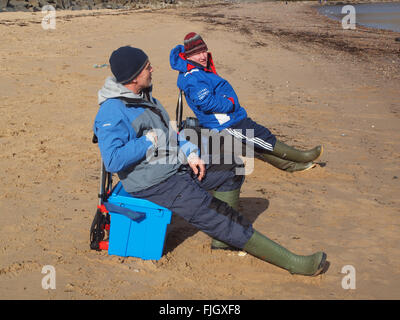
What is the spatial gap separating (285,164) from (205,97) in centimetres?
162

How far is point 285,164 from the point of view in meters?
6.48

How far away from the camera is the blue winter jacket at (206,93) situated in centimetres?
548

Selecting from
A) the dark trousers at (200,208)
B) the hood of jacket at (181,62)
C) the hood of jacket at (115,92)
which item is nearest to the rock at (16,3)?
the hood of jacket at (181,62)

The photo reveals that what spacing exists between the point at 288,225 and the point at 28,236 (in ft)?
7.93

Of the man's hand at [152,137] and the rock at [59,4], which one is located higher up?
the rock at [59,4]

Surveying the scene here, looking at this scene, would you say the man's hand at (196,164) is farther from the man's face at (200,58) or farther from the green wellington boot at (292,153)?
the green wellington boot at (292,153)

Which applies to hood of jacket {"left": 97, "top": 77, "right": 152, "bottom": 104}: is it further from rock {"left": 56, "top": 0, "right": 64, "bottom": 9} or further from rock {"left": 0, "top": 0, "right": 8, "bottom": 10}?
rock {"left": 56, "top": 0, "right": 64, "bottom": 9}

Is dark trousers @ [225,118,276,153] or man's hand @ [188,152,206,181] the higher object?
man's hand @ [188,152,206,181]

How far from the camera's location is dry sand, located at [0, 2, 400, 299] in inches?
155

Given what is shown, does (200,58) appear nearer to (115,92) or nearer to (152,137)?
(115,92)

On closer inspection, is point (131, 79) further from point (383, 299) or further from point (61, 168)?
point (61, 168)

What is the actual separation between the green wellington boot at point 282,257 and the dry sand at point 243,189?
0.33ft

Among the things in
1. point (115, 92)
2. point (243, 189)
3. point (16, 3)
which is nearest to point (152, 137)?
point (115, 92)

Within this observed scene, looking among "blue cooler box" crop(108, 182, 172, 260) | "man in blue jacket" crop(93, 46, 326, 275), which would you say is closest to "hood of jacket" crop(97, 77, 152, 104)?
"man in blue jacket" crop(93, 46, 326, 275)
